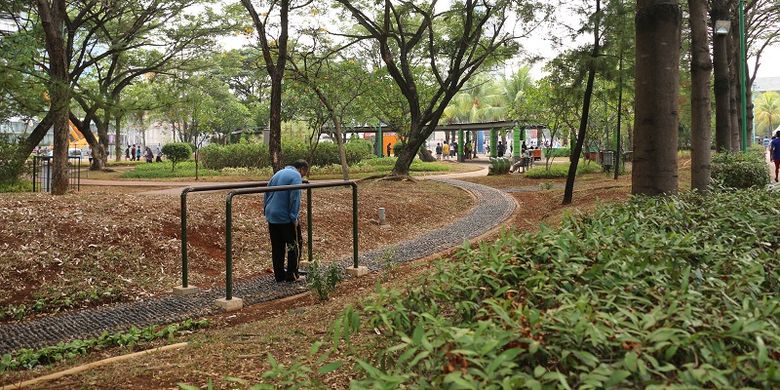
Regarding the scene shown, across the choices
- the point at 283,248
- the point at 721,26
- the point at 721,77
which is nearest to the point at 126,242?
the point at 283,248

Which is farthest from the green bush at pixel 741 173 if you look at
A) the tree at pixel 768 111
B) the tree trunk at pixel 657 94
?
the tree at pixel 768 111

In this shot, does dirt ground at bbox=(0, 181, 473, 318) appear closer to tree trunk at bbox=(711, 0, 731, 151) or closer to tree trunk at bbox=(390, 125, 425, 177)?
tree trunk at bbox=(711, 0, 731, 151)

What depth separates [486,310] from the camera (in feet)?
8.07

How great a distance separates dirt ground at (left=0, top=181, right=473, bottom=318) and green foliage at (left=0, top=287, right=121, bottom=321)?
0.02m

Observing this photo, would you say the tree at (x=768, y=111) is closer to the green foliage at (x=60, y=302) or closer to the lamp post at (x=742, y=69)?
the lamp post at (x=742, y=69)

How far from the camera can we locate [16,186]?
15023 millimetres

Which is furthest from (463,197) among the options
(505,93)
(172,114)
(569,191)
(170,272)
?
(505,93)

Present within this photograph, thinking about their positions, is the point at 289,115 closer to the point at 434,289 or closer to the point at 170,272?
the point at 170,272

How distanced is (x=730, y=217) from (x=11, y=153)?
15.7 m

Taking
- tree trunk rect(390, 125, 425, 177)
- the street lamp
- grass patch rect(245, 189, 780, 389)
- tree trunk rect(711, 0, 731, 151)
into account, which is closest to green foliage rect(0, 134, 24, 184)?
tree trunk rect(390, 125, 425, 177)

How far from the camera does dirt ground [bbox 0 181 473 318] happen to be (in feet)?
22.8

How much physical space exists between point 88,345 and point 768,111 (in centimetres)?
8822

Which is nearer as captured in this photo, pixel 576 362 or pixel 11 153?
pixel 576 362

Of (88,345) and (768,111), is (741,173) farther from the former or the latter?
(768,111)
